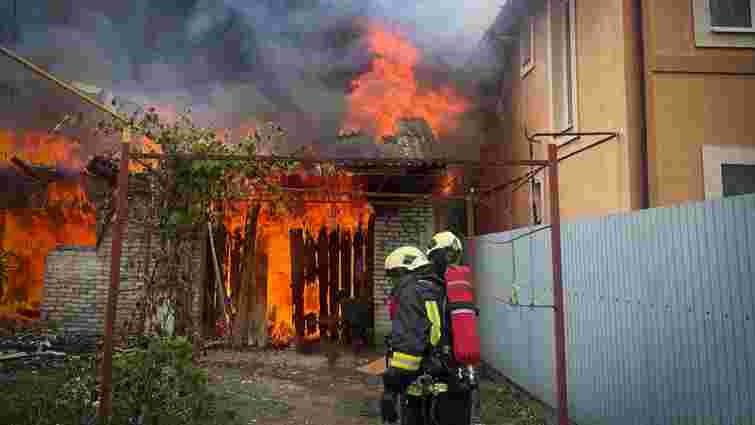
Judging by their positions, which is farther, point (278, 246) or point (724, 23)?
point (278, 246)

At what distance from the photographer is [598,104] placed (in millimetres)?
7164

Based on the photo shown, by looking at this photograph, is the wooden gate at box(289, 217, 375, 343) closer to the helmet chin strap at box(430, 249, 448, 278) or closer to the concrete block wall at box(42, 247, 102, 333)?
the concrete block wall at box(42, 247, 102, 333)

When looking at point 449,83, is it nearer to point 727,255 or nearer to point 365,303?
point 365,303

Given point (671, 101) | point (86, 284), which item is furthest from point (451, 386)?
point (86, 284)

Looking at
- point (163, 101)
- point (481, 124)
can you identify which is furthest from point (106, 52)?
point (481, 124)

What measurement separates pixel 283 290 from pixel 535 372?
20.1 feet

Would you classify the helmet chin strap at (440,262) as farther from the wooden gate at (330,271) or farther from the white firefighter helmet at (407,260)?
the wooden gate at (330,271)

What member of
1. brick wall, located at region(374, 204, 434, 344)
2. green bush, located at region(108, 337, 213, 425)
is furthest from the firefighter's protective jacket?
brick wall, located at region(374, 204, 434, 344)

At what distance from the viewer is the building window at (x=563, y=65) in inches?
313

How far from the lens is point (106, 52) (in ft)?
51.5

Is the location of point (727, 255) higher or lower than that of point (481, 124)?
lower

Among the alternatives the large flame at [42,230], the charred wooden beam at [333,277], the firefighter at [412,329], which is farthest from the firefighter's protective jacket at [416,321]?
the large flame at [42,230]

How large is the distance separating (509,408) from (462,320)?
11.3 feet

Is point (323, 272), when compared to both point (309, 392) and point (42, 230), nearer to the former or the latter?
point (309, 392)
